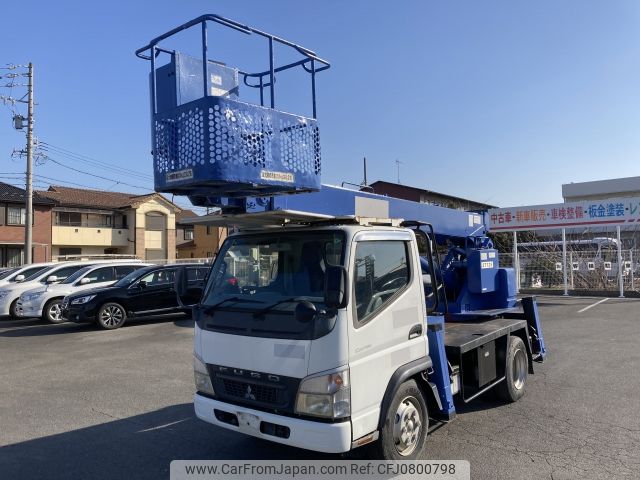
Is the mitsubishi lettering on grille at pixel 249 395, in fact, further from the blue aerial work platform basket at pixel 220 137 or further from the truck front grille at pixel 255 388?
the blue aerial work platform basket at pixel 220 137

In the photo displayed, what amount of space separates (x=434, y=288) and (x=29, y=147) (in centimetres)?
2801

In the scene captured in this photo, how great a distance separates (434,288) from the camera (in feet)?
15.7

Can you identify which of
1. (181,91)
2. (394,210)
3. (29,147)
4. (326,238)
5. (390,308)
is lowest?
(390,308)

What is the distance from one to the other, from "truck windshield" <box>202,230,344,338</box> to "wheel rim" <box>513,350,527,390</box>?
11.4ft

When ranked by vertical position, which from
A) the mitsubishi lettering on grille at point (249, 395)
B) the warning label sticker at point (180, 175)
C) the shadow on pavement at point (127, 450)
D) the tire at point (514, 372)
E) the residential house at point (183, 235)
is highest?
the residential house at point (183, 235)

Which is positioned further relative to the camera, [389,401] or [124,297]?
[124,297]

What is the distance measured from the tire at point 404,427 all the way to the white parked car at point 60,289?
1240 centimetres

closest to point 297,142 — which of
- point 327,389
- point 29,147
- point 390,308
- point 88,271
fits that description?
point 390,308

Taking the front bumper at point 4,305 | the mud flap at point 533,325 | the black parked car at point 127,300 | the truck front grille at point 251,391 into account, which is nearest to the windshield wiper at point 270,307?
the truck front grille at point 251,391

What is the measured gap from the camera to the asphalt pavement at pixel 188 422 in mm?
4395

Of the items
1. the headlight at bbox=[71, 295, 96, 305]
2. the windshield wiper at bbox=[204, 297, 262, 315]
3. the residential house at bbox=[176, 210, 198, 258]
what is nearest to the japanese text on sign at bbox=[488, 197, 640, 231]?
the headlight at bbox=[71, 295, 96, 305]

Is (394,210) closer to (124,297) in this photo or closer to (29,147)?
(124,297)

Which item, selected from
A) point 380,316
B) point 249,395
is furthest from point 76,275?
point 380,316

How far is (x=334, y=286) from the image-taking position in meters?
3.47
